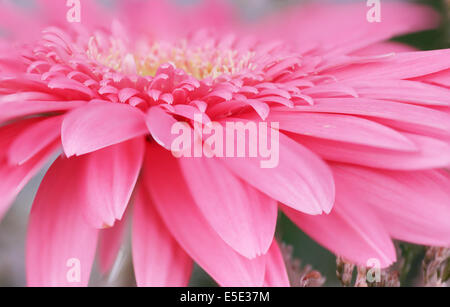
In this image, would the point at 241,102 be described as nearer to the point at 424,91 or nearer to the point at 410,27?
the point at 424,91

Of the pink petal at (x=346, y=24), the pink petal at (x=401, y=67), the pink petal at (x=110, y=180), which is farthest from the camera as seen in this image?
the pink petal at (x=346, y=24)

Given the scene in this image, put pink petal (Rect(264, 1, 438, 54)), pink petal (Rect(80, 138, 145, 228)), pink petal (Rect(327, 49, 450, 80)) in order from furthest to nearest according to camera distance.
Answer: pink petal (Rect(264, 1, 438, 54)) < pink petal (Rect(327, 49, 450, 80)) < pink petal (Rect(80, 138, 145, 228))

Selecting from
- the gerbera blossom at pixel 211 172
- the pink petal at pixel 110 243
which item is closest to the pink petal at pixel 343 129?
the gerbera blossom at pixel 211 172

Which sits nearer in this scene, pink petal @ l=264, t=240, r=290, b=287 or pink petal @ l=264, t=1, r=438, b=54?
pink petal @ l=264, t=240, r=290, b=287

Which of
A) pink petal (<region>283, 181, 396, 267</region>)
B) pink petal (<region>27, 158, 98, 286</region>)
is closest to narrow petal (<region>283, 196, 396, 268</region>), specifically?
pink petal (<region>283, 181, 396, 267</region>)

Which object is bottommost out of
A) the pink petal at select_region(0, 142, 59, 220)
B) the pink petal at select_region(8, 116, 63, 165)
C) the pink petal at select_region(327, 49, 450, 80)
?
the pink petal at select_region(0, 142, 59, 220)

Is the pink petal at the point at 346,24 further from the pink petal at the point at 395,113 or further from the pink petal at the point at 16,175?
the pink petal at the point at 16,175

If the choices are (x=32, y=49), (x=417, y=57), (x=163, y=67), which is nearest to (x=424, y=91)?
(x=417, y=57)

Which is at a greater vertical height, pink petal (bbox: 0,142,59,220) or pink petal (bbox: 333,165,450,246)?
pink petal (bbox: 0,142,59,220)

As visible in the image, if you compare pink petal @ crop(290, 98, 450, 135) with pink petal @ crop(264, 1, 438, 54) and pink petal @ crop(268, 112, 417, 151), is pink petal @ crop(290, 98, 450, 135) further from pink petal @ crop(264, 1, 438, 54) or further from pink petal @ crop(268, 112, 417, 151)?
pink petal @ crop(264, 1, 438, 54)
